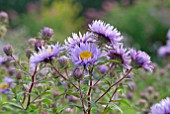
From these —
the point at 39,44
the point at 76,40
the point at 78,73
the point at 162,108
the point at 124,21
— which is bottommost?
the point at 162,108

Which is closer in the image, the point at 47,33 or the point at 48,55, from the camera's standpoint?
the point at 48,55

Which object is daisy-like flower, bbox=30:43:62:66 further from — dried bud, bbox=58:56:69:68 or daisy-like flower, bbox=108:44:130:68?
daisy-like flower, bbox=108:44:130:68

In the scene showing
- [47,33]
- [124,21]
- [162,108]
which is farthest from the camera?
[124,21]

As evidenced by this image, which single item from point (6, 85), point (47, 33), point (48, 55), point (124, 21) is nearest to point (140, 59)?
point (48, 55)

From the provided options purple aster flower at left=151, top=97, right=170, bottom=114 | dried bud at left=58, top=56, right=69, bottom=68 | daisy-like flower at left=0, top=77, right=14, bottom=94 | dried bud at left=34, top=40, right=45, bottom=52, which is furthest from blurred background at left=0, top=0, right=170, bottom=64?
purple aster flower at left=151, top=97, right=170, bottom=114

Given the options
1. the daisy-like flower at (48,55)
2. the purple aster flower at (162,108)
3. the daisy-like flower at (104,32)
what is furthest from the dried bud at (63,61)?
the purple aster flower at (162,108)

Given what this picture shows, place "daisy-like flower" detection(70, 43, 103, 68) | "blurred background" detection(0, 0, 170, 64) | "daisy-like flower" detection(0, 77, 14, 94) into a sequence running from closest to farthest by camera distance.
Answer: "daisy-like flower" detection(70, 43, 103, 68)
"daisy-like flower" detection(0, 77, 14, 94)
"blurred background" detection(0, 0, 170, 64)

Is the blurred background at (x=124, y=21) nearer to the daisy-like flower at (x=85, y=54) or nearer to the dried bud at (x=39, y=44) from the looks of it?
the dried bud at (x=39, y=44)

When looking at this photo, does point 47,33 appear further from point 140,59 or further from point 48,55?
point 140,59
